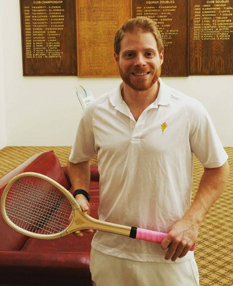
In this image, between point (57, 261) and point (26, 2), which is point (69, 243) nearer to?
point (57, 261)

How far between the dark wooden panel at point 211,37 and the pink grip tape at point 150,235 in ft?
21.0

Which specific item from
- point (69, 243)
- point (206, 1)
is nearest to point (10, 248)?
point (69, 243)

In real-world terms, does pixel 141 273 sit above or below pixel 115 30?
below

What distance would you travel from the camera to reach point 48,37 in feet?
25.6

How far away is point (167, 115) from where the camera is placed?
1.68 metres

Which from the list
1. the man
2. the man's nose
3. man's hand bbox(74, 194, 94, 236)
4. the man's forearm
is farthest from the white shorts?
the man's nose

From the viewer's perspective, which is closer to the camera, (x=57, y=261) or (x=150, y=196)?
(x=150, y=196)

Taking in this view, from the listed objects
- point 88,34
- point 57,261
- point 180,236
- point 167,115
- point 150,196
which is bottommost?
point 57,261

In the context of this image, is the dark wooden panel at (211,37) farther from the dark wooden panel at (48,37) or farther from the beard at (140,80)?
the beard at (140,80)

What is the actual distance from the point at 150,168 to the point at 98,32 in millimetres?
6380

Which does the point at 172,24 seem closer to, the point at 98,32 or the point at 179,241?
the point at 98,32

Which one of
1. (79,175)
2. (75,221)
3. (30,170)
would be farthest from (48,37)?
(75,221)

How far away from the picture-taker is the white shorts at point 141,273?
5.48 feet

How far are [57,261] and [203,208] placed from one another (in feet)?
2.80
